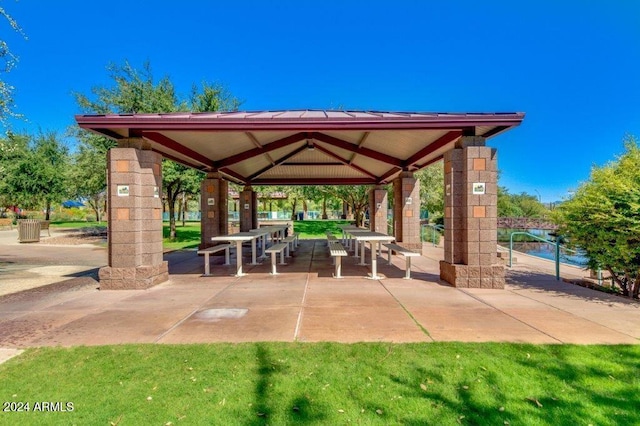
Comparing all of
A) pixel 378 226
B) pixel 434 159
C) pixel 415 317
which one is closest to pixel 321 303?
pixel 415 317

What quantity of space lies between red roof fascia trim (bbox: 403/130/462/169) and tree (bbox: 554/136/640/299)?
2758 mm

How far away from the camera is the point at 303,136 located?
939cm

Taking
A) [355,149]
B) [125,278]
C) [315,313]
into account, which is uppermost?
[355,149]

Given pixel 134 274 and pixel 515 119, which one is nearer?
pixel 515 119

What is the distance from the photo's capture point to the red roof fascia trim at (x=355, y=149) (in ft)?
31.2

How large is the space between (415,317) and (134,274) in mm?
5645

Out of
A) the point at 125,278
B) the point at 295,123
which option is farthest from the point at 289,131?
the point at 125,278

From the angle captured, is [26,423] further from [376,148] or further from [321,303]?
[376,148]

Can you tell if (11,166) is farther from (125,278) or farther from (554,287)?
(554,287)

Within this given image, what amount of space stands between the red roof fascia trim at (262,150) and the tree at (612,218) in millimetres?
6639

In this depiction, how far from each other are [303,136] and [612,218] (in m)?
7.05

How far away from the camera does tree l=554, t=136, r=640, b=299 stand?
5.95m

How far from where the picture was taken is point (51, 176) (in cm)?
2711

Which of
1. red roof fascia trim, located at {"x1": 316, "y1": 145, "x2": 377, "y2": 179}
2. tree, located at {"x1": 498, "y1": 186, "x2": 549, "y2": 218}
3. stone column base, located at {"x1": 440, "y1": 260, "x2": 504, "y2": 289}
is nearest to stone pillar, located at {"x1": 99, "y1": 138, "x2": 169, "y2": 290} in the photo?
red roof fascia trim, located at {"x1": 316, "y1": 145, "x2": 377, "y2": 179}
